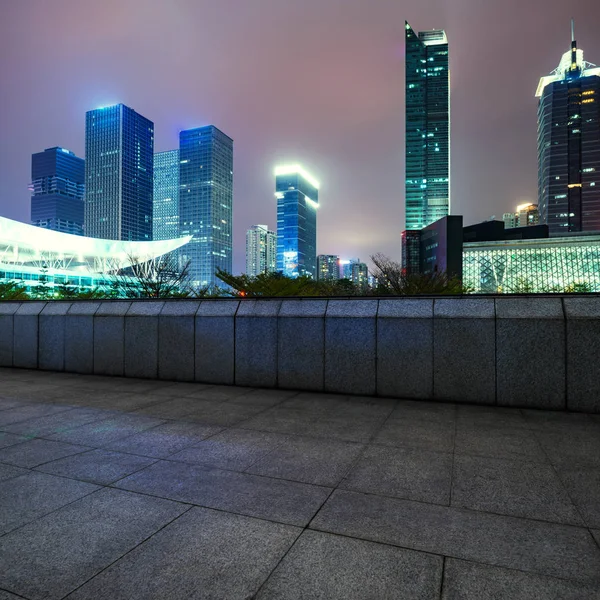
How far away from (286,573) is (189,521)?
93 cm

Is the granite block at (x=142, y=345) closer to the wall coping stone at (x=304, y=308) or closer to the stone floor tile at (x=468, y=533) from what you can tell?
the wall coping stone at (x=304, y=308)

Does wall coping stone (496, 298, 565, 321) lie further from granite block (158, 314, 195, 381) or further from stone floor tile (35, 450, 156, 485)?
granite block (158, 314, 195, 381)

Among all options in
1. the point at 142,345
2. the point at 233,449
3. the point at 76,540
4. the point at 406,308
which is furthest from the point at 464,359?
the point at 142,345

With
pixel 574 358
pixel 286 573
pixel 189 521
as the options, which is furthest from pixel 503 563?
pixel 574 358

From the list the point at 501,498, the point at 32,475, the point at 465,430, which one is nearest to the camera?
the point at 501,498

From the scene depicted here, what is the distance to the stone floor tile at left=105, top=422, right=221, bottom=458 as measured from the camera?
176 inches

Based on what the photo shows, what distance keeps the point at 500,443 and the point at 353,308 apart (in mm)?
3498

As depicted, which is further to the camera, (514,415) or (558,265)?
(558,265)

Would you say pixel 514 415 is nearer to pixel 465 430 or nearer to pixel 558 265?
pixel 465 430

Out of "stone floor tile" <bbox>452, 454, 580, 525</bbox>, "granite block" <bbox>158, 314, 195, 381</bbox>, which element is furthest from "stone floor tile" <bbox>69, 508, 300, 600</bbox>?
"granite block" <bbox>158, 314, 195, 381</bbox>

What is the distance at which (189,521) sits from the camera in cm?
296

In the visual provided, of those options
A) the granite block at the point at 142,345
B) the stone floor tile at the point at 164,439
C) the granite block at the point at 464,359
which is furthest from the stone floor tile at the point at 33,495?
the granite block at the point at 464,359

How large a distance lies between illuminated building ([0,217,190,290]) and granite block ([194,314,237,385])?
60986 mm

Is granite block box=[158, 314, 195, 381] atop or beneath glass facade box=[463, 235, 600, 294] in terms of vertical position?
beneath
